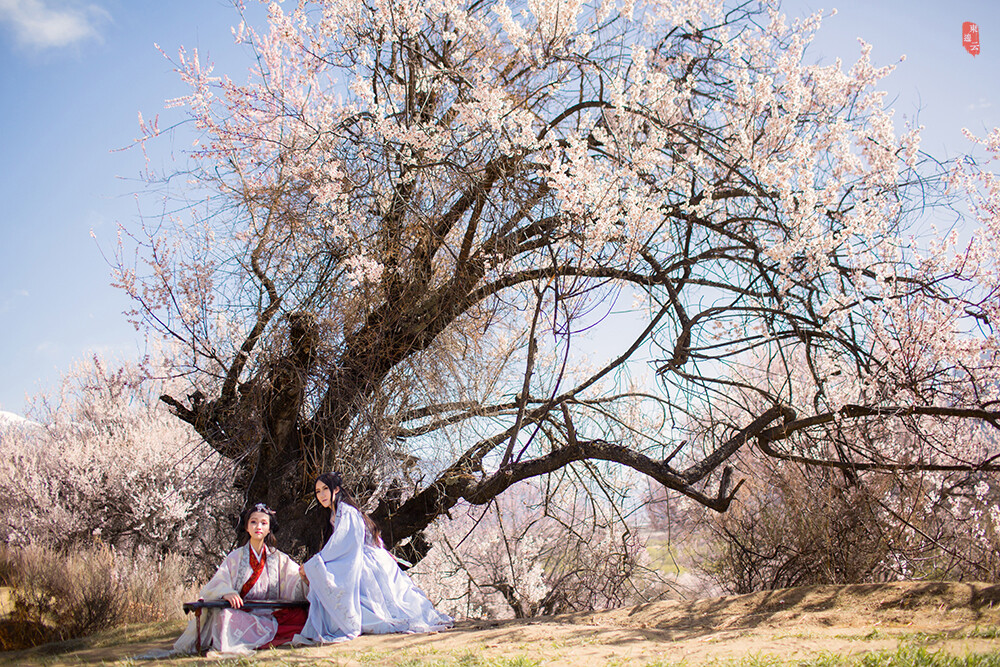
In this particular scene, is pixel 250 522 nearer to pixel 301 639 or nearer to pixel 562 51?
pixel 301 639

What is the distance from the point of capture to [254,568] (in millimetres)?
5289

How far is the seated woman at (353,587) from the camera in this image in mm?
5090

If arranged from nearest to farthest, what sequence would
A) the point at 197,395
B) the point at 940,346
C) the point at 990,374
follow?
1. the point at 940,346
2. the point at 990,374
3. the point at 197,395

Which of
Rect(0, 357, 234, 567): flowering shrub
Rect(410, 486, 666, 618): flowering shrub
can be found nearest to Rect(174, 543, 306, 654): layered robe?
Rect(410, 486, 666, 618): flowering shrub

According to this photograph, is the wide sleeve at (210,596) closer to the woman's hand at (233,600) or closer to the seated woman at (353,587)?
the woman's hand at (233,600)

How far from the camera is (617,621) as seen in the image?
18.4 ft

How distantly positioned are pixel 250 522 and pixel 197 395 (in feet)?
8.10

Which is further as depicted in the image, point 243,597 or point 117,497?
point 117,497

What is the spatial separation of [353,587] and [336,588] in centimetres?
12

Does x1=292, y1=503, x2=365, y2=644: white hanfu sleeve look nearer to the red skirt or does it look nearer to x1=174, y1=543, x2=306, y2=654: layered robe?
the red skirt

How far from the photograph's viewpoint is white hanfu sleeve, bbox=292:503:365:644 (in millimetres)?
5051

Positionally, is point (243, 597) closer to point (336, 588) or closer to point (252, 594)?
point (252, 594)

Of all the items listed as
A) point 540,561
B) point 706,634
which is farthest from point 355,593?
point 540,561

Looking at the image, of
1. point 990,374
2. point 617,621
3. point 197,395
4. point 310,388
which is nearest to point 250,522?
point 310,388
